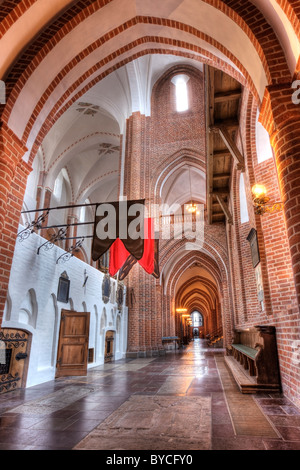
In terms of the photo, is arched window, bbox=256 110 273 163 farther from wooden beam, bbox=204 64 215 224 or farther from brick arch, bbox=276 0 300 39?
brick arch, bbox=276 0 300 39

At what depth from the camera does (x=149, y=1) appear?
201 inches

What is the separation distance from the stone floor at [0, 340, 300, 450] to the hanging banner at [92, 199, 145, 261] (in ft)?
8.89

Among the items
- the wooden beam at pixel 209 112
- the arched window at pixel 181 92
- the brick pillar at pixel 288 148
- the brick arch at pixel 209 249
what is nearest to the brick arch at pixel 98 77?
the wooden beam at pixel 209 112

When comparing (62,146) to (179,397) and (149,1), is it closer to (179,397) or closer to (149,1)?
(149,1)

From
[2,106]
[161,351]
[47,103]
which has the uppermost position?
[47,103]

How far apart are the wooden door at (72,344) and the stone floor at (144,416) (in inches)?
63.4

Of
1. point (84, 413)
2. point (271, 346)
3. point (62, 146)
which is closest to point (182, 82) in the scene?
point (62, 146)

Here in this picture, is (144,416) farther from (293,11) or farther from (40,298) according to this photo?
(293,11)

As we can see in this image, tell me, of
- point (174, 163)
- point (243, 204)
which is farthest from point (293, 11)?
point (174, 163)

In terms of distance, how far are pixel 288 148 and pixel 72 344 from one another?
709cm

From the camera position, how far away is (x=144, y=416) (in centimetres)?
366

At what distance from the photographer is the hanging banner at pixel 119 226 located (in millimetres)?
6414

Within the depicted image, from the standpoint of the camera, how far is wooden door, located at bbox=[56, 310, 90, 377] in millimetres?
7648

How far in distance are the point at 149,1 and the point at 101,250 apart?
477 cm
